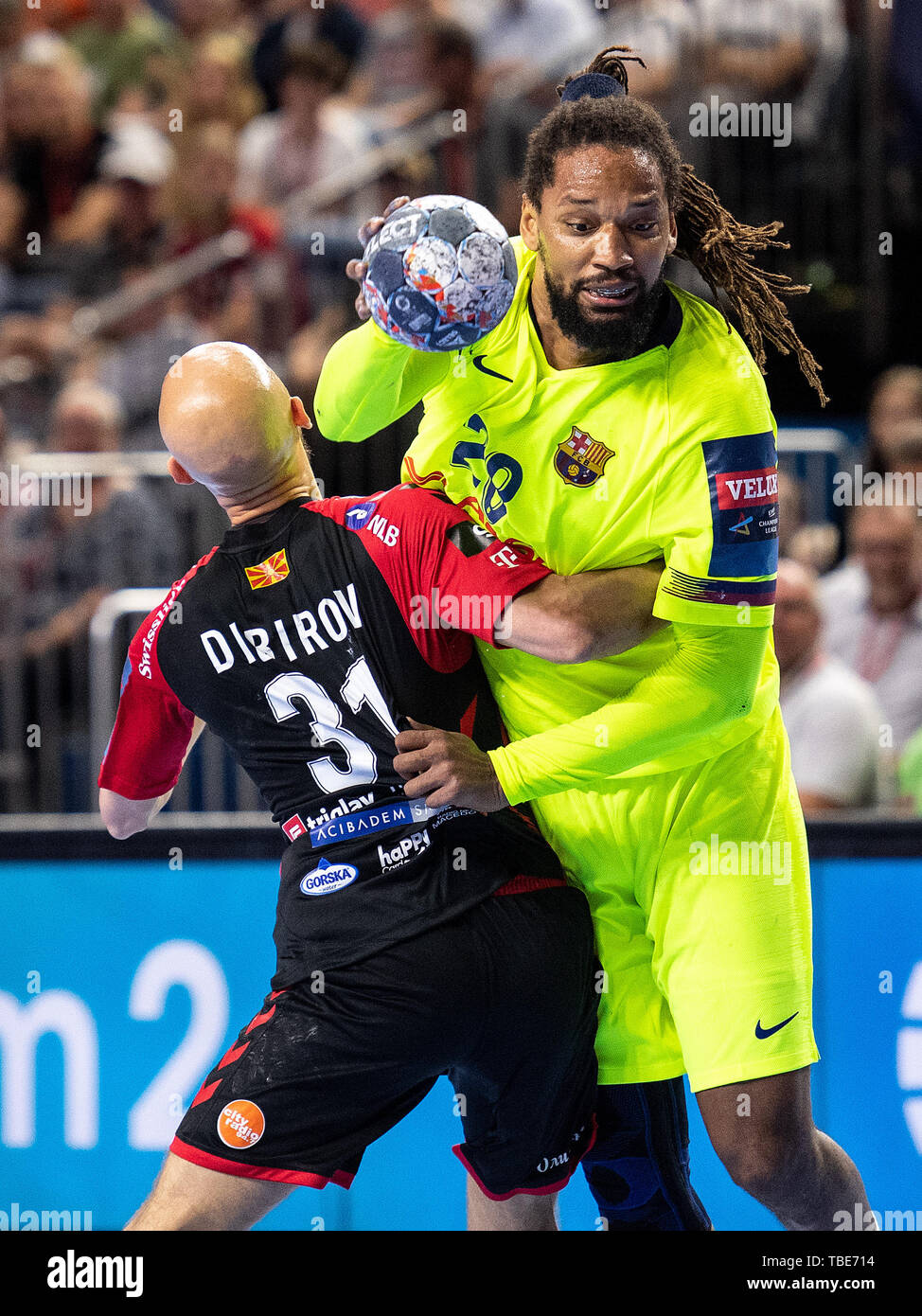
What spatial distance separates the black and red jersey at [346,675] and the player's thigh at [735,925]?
395 mm

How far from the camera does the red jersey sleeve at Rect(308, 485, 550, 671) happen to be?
2951 mm

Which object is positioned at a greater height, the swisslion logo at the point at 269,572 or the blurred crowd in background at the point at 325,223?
the blurred crowd in background at the point at 325,223

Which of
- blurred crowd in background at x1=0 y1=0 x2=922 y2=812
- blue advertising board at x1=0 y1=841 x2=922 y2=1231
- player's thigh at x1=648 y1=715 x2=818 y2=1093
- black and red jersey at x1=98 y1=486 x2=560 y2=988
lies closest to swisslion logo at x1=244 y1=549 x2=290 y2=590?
black and red jersey at x1=98 y1=486 x2=560 y2=988

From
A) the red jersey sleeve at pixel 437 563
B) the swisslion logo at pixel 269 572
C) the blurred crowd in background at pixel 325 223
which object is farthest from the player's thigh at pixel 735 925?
the blurred crowd in background at pixel 325 223

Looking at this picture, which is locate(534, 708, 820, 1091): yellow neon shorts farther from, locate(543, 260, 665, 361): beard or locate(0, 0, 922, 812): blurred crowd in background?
locate(0, 0, 922, 812): blurred crowd in background

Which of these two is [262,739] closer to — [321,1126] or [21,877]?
[321,1126]

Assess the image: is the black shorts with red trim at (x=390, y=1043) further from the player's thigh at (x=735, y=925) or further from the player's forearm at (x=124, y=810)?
the player's forearm at (x=124, y=810)

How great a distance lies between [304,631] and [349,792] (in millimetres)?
328

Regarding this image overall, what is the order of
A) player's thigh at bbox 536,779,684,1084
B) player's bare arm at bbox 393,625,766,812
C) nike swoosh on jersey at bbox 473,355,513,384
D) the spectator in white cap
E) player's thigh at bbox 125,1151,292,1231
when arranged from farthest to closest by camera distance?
the spectator in white cap < player's thigh at bbox 536,779,684,1084 < nike swoosh on jersey at bbox 473,355,513,384 < player's bare arm at bbox 393,625,766,812 < player's thigh at bbox 125,1151,292,1231

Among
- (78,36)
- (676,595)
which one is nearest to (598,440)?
(676,595)

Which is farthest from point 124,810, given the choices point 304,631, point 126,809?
point 304,631

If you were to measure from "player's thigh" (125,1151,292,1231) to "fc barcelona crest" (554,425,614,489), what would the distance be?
1453mm

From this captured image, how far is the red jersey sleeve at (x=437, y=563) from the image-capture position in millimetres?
2951

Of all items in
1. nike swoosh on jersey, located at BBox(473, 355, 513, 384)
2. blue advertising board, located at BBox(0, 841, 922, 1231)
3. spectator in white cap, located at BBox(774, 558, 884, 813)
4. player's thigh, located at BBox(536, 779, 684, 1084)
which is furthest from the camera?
spectator in white cap, located at BBox(774, 558, 884, 813)
